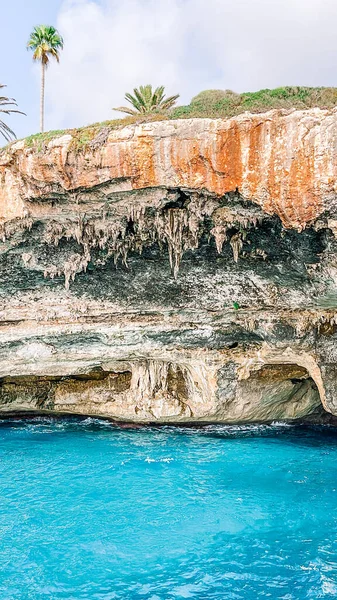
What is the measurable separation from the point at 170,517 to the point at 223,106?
9.63 m

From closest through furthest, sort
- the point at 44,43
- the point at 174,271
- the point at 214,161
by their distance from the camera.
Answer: the point at 214,161
the point at 174,271
the point at 44,43

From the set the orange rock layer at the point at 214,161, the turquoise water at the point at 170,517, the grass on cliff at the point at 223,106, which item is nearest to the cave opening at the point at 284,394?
the turquoise water at the point at 170,517

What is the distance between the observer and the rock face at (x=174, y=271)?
10203 mm

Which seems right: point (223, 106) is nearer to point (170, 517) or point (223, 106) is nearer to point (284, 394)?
point (170, 517)

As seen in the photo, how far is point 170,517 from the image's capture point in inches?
415

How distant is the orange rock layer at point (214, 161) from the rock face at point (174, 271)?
0.10 feet

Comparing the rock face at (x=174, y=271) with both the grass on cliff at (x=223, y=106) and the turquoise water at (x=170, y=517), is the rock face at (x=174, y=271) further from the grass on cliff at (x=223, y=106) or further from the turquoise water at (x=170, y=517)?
the turquoise water at (x=170, y=517)

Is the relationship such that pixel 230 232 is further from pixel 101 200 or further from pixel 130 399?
pixel 130 399

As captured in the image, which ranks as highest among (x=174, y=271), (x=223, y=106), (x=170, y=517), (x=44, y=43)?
(x=44, y=43)

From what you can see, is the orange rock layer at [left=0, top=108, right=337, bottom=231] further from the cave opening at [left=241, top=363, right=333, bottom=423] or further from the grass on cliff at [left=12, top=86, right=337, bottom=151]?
the cave opening at [left=241, top=363, right=333, bottom=423]

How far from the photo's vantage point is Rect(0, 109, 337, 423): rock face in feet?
33.5

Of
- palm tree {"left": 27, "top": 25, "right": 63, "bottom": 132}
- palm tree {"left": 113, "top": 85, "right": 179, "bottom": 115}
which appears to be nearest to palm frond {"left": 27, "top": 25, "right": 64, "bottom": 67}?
palm tree {"left": 27, "top": 25, "right": 63, "bottom": 132}

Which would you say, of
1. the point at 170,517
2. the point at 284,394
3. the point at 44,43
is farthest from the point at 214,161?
the point at 44,43

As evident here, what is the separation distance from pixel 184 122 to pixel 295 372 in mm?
9904
